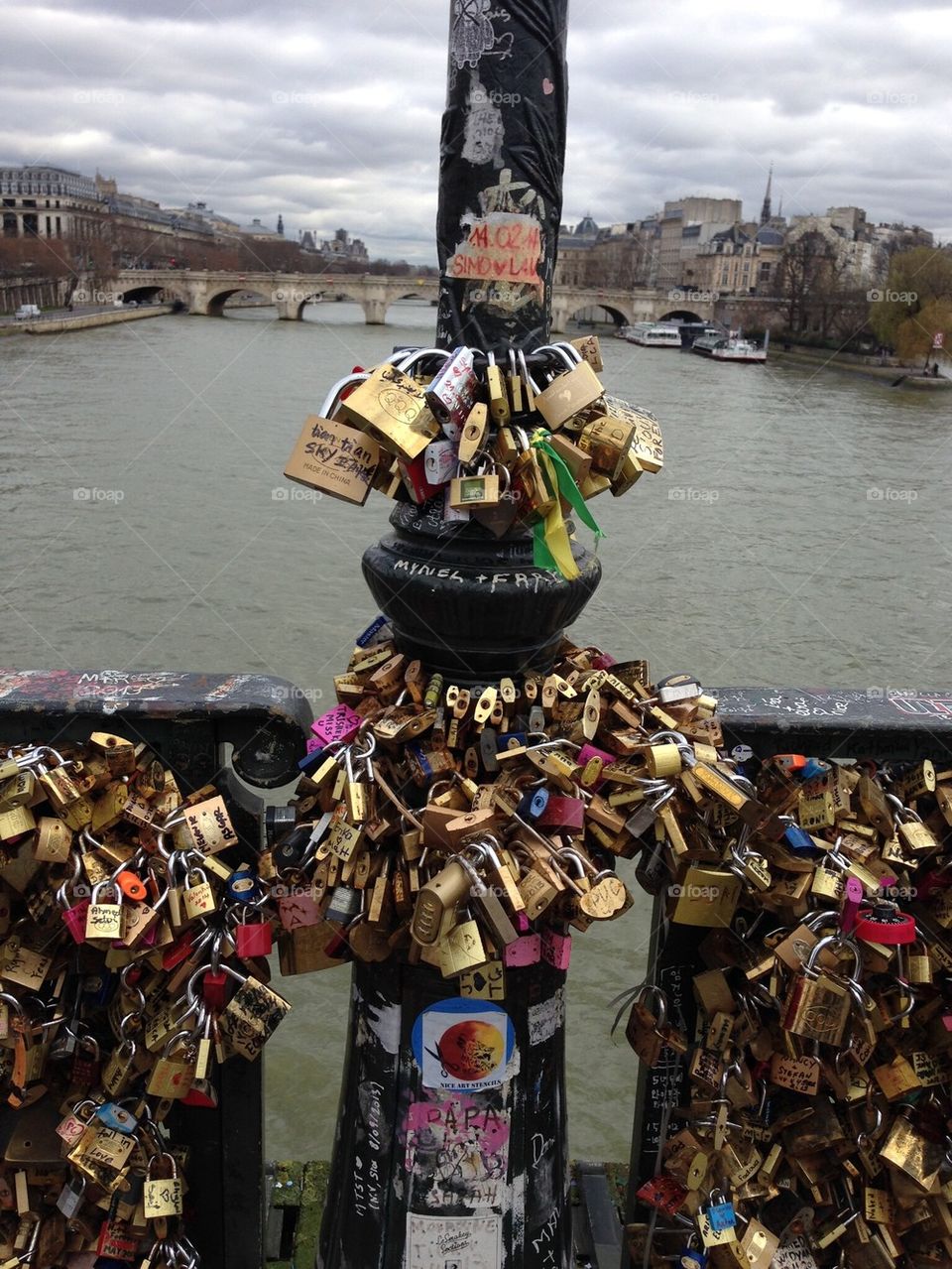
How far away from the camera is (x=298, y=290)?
1848 inches

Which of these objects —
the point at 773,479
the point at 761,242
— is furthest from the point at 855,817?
the point at 761,242

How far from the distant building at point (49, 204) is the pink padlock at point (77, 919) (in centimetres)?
6052

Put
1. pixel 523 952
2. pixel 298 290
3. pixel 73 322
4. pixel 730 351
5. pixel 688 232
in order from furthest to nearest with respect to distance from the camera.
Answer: pixel 688 232 < pixel 298 290 < pixel 730 351 < pixel 73 322 < pixel 523 952

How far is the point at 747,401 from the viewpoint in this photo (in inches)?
1013

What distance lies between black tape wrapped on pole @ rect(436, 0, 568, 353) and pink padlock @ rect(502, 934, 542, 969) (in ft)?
2.91

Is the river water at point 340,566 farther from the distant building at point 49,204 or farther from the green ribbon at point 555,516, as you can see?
the distant building at point 49,204

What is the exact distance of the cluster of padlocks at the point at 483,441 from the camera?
147 cm

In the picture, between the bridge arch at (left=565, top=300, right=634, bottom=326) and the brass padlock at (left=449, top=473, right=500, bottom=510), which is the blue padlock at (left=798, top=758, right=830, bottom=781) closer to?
the brass padlock at (left=449, top=473, right=500, bottom=510)

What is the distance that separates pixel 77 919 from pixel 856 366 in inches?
1514

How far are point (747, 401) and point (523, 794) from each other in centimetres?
2567

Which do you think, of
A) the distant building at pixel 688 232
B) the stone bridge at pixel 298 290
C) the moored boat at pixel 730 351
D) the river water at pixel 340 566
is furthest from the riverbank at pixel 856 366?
the distant building at pixel 688 232

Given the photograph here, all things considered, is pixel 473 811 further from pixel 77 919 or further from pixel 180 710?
pixel 77 919

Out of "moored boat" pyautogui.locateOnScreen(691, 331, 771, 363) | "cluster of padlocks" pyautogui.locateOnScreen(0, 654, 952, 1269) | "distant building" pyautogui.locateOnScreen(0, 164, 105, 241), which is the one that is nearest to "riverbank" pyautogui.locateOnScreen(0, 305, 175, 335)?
"distant building" pyautogui.locateOnScreen(0, 164, 105, 241)

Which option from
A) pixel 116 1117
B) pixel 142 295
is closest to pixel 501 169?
pixel 116 1117
